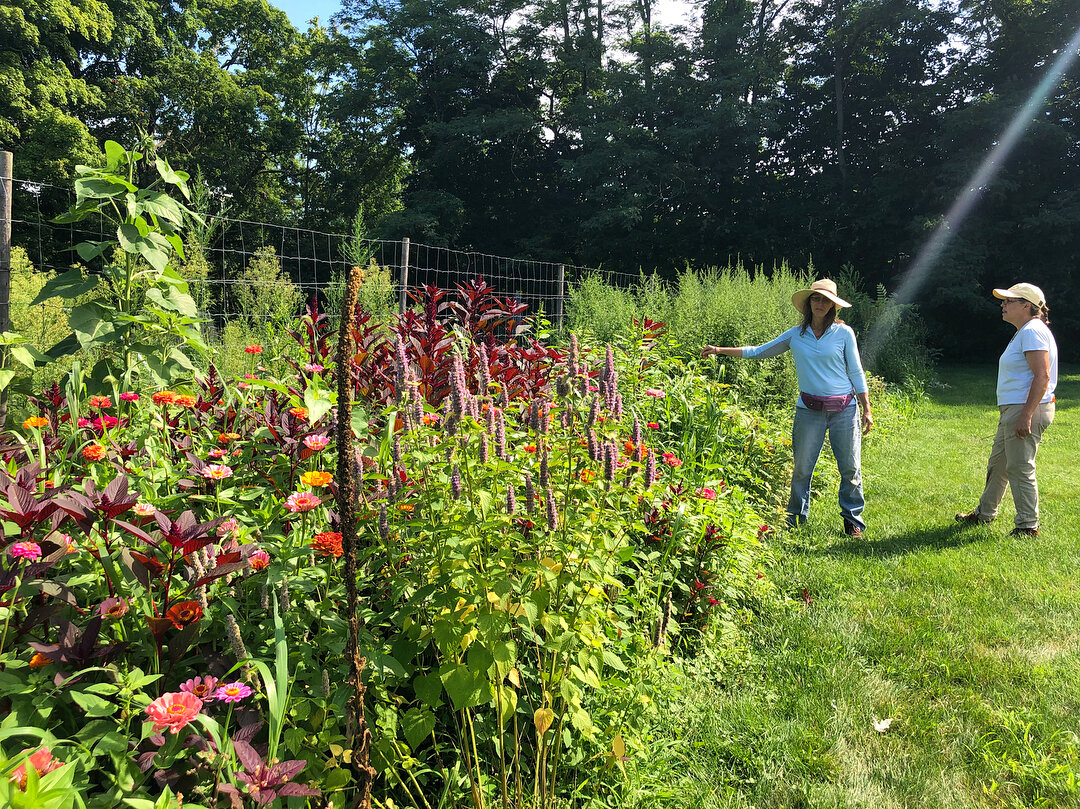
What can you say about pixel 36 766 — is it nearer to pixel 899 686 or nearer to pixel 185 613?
pixel 185 613

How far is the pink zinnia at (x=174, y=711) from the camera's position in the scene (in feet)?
3.57

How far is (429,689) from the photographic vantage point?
5.04ft

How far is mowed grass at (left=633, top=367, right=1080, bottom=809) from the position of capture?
2.08 metres

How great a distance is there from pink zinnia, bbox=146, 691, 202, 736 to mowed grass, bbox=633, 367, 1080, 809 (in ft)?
4.20

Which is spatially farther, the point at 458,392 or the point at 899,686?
the point at 899,686

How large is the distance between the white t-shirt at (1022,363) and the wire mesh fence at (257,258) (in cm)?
325

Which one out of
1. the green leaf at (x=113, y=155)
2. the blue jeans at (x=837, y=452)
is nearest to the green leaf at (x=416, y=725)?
the green leaf at (x=113, y=155)

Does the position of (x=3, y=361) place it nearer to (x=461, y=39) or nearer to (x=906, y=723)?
(x=906, y=723)

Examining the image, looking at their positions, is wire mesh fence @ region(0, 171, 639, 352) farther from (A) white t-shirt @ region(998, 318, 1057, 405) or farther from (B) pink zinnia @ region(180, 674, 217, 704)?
(A) white t-shirt @ region(998, 318, 1057, 405)

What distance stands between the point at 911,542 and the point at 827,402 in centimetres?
104

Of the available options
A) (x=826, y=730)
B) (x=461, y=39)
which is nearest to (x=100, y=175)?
(x=826, y=730)

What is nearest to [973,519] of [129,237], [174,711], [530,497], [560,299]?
[530,497]

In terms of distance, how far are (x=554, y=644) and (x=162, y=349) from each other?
1.47 meters

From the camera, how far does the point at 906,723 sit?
7.84ft
